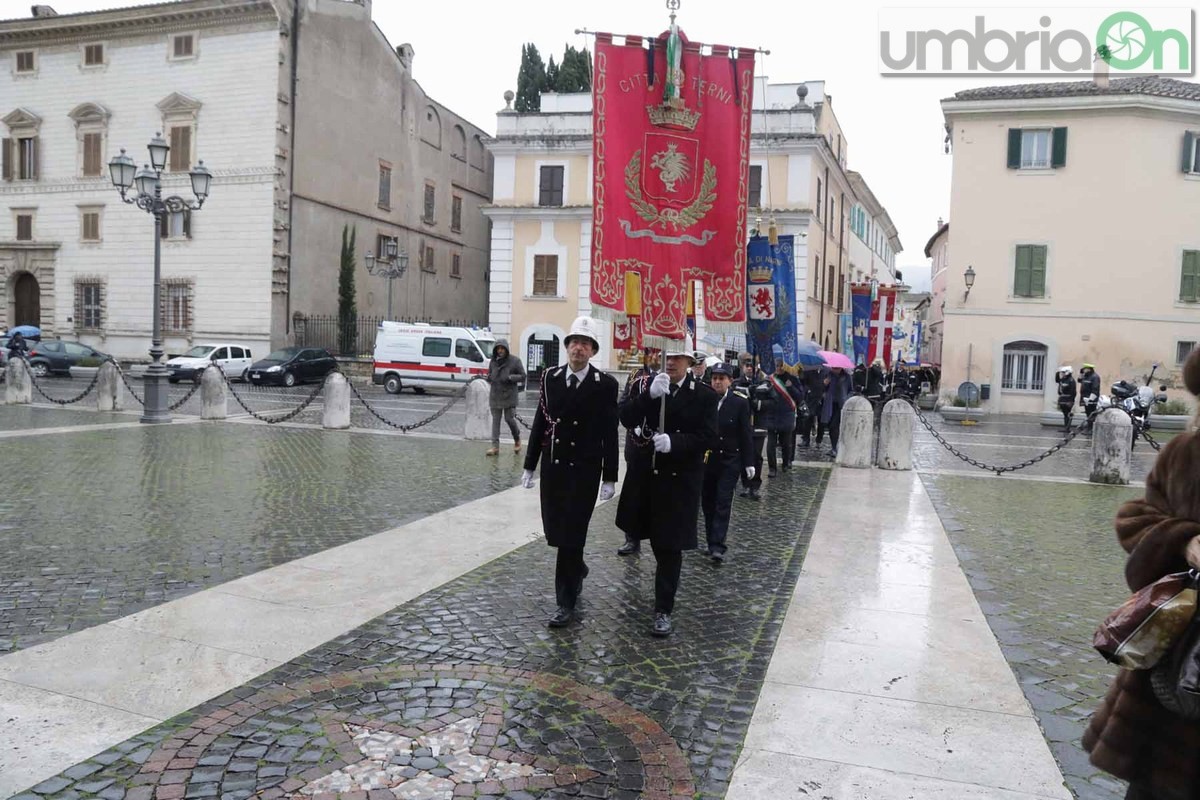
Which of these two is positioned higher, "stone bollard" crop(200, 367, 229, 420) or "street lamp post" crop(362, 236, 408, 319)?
"street lamp post" crop(362, 236, 408, 319)

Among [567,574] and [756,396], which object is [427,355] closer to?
[756,396]

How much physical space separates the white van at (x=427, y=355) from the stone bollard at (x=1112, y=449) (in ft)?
60.9

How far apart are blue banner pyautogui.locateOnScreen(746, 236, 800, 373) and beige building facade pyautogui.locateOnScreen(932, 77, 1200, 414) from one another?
17408mm

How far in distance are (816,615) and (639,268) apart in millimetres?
2842

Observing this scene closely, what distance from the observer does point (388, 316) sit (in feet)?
113

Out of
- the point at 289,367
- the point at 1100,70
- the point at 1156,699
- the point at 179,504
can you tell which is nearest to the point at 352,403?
the point at 289,367

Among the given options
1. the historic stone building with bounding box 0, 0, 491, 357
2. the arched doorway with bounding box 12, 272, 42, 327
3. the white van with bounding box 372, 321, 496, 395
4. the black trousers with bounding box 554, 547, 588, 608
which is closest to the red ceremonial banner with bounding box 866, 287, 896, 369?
the white van with bounding box 372, 321, 496, 395

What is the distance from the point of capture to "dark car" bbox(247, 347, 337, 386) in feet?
95.0

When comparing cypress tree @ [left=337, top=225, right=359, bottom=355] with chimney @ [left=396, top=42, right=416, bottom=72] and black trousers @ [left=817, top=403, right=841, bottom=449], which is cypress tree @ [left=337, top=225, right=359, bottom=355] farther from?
black trousers @ [left=817, top=403, right=841, bottom=449]

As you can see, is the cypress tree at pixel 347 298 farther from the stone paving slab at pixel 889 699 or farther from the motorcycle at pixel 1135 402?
the stone paving slab at pixel 889 699

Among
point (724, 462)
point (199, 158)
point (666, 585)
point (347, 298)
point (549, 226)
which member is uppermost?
point (199, 158)

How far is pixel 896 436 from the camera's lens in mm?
13297

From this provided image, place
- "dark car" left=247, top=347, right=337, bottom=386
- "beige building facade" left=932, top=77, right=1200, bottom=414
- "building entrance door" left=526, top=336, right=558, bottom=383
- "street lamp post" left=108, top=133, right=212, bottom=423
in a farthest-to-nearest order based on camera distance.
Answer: "building entrance door" left=526, top=336, right=558, bottom=383, "dark car" left=247, top=347, right=337, bottom=386, "beige building facade" left=932, top=77, right=1200, bottom=414, "street lamp post" left=108, top=133, right=212, bottom=423

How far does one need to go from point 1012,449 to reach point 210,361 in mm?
24171
